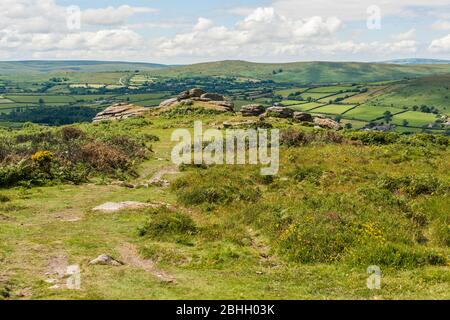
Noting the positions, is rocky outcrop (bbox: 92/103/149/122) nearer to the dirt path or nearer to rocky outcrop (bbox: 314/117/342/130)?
rocky outcrop (bbox: 314/117/342/130)

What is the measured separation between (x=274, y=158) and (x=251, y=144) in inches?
269

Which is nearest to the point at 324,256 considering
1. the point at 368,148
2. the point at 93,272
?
the point at 93,272

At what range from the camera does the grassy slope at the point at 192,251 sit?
41.7ft

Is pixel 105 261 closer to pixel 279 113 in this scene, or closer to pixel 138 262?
pixel 138 262

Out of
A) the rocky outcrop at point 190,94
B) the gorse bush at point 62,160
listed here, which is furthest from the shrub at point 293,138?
the rocky outcrop at point 190,94

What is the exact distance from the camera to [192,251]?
691 inches

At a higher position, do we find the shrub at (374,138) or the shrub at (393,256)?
the shrub at (374,138)

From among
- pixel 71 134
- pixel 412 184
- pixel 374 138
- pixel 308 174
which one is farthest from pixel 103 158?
pixel 374 138

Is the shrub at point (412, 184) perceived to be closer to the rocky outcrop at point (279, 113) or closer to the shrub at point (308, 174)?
the shrub at point (308, 174)

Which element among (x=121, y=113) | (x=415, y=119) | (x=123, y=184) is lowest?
(x=415, y=119)

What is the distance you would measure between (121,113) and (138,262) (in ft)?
230

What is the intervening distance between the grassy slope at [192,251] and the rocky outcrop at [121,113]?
50.1 metres

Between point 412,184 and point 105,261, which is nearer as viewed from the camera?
point 105,261
